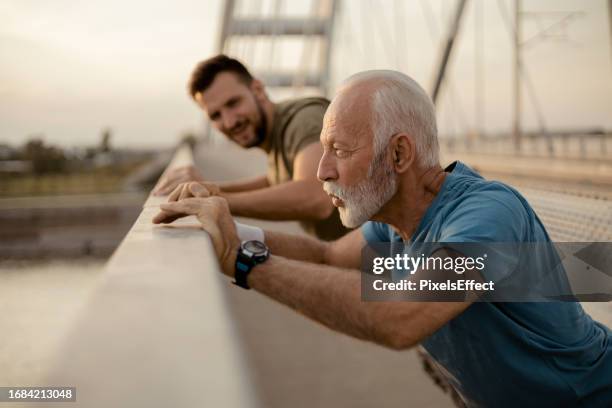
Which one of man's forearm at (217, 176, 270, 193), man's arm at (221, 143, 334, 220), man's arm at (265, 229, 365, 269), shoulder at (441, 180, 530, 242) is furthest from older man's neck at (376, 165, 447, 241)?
man's forearm at (217, 176, 270, 193)

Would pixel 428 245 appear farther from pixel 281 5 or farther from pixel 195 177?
pixel 281 5

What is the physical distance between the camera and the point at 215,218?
1.28 metres

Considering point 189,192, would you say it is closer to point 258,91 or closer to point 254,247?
point 254,247

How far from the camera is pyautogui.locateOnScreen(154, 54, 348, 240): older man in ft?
6.83

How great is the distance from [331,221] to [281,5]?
1127 cm

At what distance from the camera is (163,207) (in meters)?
1.30

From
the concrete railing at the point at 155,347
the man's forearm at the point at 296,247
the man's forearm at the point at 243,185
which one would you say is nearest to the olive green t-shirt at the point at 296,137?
the man's forearm at the point at 243,185

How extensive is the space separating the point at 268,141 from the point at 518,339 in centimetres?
175

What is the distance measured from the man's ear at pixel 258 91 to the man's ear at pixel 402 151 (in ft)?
5.11

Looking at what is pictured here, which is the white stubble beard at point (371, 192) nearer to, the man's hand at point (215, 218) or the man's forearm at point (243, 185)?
the man's hand at point (215, 218)

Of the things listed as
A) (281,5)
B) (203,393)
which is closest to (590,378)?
(203,393)

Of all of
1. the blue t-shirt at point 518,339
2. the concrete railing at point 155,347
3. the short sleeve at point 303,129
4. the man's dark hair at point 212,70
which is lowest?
the blue t-shirt at point 518,339

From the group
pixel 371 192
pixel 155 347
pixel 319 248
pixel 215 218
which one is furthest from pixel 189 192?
pixel 155 347

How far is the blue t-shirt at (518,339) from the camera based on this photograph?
111 centimetres
